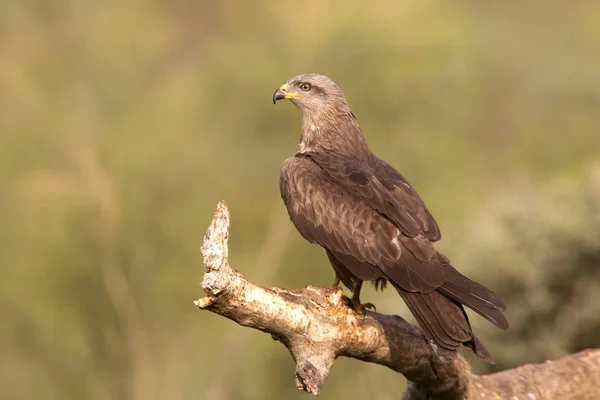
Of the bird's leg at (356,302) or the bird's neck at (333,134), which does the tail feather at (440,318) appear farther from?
the bird's neck at (333,134)

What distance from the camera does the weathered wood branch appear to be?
4707 mm

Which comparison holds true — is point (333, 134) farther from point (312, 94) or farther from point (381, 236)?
point (381, 236)

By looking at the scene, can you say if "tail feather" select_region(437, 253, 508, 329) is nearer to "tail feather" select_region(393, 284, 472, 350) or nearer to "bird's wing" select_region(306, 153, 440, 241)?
"tail feather" select_region(393, 284, 472, 350)

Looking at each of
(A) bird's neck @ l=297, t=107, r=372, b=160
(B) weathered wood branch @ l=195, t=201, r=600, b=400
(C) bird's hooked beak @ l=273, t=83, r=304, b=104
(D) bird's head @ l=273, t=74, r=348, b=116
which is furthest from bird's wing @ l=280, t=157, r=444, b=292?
(C) bird's hooked beak @ l=273, t=83, r=304, b=104

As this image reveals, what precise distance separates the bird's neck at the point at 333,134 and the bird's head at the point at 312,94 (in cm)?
6

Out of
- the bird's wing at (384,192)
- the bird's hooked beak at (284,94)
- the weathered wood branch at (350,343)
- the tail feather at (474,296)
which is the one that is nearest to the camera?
the weathered wood branch at (350,343)

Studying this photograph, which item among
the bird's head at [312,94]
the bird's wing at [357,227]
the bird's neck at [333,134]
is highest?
the bird's head at [312,94]

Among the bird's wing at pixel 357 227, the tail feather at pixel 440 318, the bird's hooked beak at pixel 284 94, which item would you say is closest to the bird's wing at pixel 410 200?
the bird's wing at pixel 357 227

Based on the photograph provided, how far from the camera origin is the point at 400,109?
43.1 ft

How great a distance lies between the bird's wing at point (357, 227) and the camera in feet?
18.5

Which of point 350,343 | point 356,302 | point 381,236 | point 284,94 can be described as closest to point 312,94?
point 284,94

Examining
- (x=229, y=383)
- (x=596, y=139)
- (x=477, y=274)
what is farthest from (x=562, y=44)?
(x=229, y=383)

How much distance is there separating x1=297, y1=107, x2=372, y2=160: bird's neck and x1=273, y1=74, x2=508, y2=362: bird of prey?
68 mm

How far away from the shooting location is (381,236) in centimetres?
585
